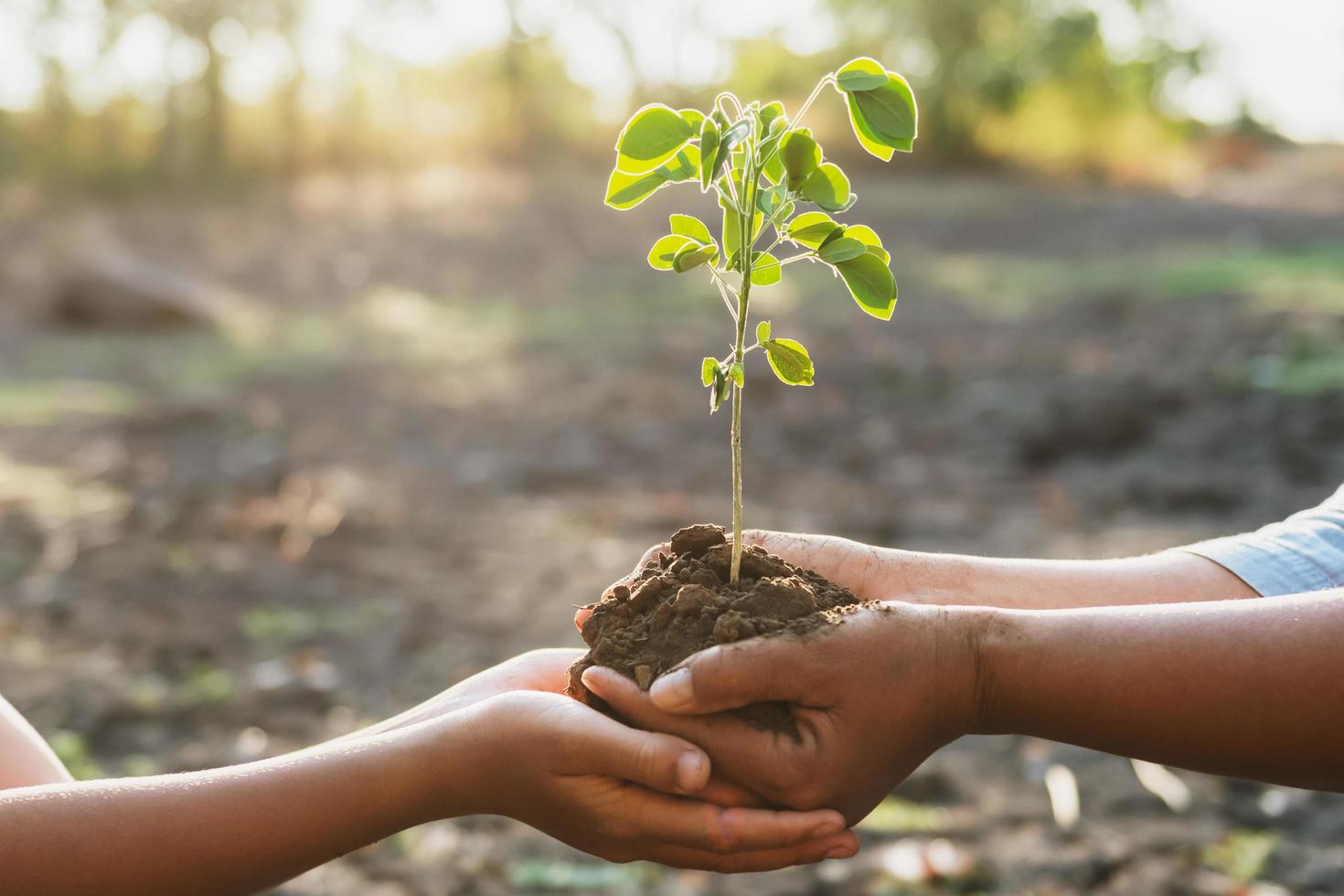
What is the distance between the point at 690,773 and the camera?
149 centimetres

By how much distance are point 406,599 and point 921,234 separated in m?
11.1

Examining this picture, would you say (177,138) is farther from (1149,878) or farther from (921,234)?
(1149,878)

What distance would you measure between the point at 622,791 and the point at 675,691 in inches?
7.3

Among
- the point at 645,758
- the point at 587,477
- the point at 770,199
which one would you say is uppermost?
the point at 770,199

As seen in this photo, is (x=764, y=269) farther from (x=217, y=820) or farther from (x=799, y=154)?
(x=217, y=820)

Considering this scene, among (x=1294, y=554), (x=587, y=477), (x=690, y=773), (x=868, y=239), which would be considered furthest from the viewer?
(x=587, y=477)

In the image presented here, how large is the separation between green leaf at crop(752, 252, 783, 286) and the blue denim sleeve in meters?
0.93

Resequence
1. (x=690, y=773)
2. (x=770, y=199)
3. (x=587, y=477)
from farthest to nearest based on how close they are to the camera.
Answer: (x=587, y=477) → (x=770, y=199) → (x=690, y=773)

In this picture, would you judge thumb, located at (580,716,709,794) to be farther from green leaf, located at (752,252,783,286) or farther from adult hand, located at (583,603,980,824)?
green leaf, located at (752,252,783,286)

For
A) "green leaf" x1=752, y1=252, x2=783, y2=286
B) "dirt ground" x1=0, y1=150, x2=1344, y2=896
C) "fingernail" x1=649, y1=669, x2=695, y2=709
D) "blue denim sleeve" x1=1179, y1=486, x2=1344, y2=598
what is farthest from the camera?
"dirt ground" x1=0, y1=150, x2=1344, y2=896

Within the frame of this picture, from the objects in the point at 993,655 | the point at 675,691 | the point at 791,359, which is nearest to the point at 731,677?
the point at 675,691

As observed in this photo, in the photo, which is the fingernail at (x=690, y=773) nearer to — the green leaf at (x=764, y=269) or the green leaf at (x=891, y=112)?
the green leaf at (x=764, y=269)

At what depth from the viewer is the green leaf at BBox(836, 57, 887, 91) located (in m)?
1.59

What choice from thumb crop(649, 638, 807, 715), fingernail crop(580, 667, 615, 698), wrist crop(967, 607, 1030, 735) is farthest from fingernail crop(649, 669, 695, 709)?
wrist crop(967, 607, 1030, 735)
